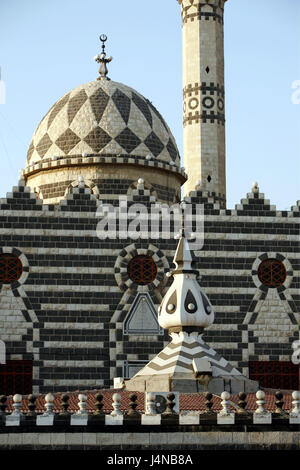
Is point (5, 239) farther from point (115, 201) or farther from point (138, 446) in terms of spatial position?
point (138, 446)

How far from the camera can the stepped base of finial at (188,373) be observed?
25.7 metres

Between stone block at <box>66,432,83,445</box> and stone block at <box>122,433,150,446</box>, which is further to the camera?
stone block at <box>122,433,150,446</box>

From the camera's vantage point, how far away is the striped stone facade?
32.7m

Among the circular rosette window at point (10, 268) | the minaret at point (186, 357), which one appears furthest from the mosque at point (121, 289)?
the minaret at point (186, 357)

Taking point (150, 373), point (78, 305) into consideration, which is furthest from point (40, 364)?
point (150, 373)

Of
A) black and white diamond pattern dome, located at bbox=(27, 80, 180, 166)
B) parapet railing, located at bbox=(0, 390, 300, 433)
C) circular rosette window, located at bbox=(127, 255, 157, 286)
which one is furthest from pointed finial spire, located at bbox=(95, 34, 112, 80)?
parapet railing, located at bbox=(0, 390, 300, 433)

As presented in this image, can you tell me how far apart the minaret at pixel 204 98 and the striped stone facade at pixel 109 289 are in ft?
28.9

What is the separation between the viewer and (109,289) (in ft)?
110

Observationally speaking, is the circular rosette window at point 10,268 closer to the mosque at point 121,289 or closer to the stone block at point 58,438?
the mosque at point 121,289

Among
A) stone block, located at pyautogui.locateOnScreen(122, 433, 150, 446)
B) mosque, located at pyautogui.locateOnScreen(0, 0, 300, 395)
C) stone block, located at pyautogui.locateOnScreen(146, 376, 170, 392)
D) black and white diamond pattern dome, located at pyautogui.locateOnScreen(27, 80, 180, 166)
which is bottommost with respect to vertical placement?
stone block, located at pyautogui.locateOnScreen(122, 433, 150, 446)

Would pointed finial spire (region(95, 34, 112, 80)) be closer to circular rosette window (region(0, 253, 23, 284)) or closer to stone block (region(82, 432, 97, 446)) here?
circular rosette window (region(0, 253, 23, 284))

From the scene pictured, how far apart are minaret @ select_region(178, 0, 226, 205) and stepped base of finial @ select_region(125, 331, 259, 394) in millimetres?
16871

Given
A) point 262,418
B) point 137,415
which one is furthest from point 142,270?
point 262,418

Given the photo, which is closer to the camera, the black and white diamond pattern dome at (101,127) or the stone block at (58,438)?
the stone block at (58,438)
